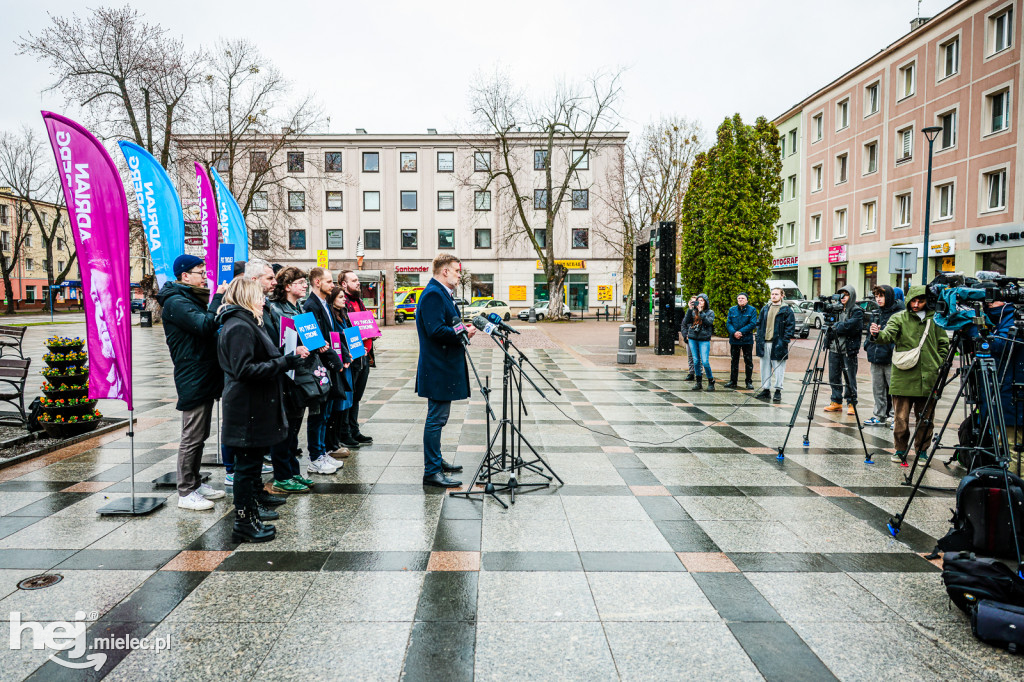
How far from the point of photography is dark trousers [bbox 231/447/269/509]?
14.5ft

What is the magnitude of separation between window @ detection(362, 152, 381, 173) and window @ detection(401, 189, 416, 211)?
9.50 ft

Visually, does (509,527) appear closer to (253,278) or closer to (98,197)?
(253,278)

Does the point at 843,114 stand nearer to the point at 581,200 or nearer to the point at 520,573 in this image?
the point at 581,200

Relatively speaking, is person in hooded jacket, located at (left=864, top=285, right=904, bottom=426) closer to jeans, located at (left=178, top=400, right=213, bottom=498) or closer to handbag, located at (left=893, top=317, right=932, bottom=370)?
handbag, located at (left=893, top=317, right=932, bottom=370)

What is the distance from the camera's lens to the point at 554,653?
3.00m

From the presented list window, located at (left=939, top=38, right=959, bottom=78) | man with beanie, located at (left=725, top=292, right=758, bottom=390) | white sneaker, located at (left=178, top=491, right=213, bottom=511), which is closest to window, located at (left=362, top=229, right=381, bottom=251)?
window, located at (left=939, top=38, right=959, bottom=78)

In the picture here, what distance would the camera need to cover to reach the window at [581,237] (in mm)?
50062

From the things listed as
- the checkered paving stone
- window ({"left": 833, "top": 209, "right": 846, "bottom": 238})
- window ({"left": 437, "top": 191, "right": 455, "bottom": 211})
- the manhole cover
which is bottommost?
the checkered paving stone

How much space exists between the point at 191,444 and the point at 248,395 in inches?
41.7

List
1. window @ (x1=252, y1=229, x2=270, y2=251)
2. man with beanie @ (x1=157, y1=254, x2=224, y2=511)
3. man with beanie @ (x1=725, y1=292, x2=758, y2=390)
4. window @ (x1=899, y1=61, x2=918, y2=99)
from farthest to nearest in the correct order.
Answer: window @ (x1=252, y1=229, x2=270, y2=251), window @ (x1=899, y1=61, x2=918, y2=99), man with beanie @ (x1=725, y1=292, x2=758, y2=390), man with beanie @ (x1=157, y1=254, x2=224, y2=511)

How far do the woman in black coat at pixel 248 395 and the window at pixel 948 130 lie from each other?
3118 cm

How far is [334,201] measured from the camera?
163 ft

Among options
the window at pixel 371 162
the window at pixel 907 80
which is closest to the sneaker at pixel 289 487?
the window at pixel 907 80

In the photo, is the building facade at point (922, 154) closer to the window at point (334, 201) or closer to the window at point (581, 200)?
the window at point (581, 200)
